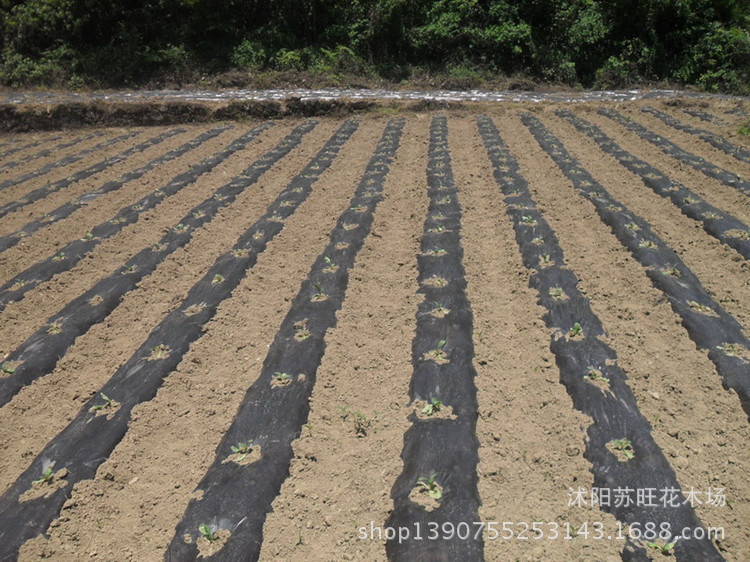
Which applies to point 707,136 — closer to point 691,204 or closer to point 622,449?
point 691,204

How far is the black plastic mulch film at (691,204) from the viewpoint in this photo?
3.64 m

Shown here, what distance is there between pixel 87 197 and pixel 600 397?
201 inches

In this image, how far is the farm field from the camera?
1.83 metres

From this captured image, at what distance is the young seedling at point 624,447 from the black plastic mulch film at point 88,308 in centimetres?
282

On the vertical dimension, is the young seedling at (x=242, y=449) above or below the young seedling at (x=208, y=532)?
above

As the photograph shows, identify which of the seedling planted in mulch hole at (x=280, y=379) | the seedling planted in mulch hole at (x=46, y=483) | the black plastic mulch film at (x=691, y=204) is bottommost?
the seedling planted in mulch hole at (x=46, y=483)

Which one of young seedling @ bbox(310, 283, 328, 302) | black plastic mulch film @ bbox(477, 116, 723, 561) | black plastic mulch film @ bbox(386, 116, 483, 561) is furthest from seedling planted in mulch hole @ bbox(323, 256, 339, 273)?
black plastic mulch film @ bbox(477, 116, 723, 561)

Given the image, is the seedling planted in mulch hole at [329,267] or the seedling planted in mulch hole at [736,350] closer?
the seedling planted in mulch hole at [736,350]

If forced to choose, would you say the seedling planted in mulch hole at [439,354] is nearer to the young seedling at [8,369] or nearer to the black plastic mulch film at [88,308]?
the black plastic mulch film at [88,308]

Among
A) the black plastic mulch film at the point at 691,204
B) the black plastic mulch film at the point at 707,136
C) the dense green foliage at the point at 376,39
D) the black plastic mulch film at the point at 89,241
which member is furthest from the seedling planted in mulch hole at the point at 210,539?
the dense green foliage at the point at 376,39

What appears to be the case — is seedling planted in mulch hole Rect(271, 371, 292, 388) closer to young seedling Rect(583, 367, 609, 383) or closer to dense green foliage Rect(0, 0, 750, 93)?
young seedling Rect(583, 367, 609, 383)

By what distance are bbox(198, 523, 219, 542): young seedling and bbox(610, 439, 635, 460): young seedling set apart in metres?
1.53

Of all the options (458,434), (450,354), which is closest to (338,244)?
(450,354)

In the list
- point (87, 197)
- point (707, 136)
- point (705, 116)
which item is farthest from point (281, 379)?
point (705, 116)
